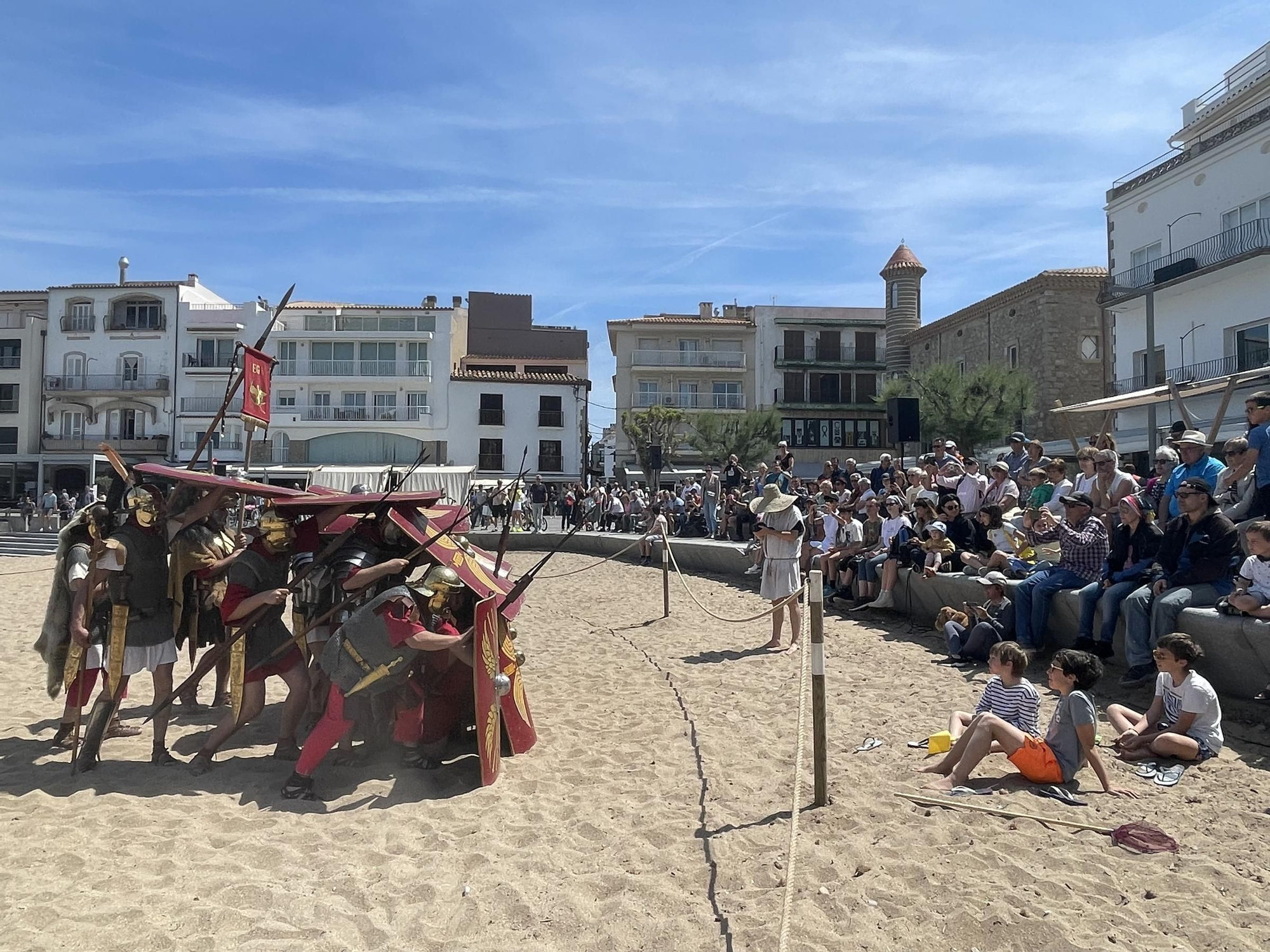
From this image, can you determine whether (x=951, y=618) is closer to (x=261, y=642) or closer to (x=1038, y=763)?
(x=1038, y=763)

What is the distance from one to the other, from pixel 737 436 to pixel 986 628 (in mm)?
33582

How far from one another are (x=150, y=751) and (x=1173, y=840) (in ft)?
19.1

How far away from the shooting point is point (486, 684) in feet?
16.1

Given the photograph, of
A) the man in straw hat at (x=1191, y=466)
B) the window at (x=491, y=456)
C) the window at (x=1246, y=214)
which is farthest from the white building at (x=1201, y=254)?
the window at (x=491, y=456)

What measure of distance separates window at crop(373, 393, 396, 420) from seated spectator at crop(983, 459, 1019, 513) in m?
36.5

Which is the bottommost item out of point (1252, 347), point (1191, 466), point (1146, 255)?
point (1191, 466)

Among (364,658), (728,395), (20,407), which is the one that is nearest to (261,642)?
(364,658)

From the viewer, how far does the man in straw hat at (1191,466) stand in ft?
24.2

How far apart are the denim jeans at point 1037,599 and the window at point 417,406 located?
3777cm

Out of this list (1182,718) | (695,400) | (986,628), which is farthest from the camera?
(695,400)

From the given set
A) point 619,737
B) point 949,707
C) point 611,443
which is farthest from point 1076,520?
point 611,443

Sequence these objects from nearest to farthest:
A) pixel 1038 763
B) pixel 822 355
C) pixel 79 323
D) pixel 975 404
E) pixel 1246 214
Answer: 1. pixel 1038 763
2. pixel 1246 214
3. pixel 975 404
4. pixel 79 323
5. pixel 822 355

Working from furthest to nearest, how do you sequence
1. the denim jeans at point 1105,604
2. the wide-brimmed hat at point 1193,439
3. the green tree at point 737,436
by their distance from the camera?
the green tree at point 737,436 → the wide-brimmed hat at point 1193,439 → the denim jeans at point 1105,604

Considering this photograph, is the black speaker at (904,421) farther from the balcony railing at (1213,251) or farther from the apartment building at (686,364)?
the apartment building at (686,364)
